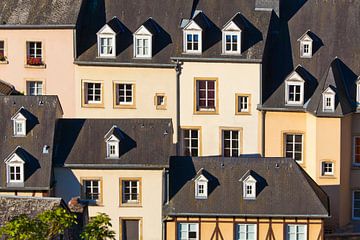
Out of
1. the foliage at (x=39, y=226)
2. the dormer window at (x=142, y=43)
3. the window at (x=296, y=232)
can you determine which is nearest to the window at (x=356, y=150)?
the window at (x=296, y=232)

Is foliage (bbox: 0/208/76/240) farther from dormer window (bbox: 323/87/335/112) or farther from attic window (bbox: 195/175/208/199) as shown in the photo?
dormer window (bbox: 323/87/335/112)

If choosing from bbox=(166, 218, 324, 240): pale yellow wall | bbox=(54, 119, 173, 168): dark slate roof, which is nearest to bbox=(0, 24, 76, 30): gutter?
bbox=(54, 119, 173, 168): dark slate roof

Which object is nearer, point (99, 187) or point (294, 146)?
point (99, 187)

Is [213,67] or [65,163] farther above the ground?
[213,67]

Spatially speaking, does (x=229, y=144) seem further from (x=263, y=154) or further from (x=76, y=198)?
(x=76, y=198)

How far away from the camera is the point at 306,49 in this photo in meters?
79.6

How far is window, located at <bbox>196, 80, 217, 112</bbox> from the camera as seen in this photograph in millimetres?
79000

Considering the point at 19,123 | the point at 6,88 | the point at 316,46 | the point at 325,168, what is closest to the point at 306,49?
the point at 316,46

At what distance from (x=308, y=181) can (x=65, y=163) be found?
12.7 meters

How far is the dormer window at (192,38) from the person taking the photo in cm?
7925

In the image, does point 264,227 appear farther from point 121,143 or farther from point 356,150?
point 356,150

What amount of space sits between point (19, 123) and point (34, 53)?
28.3 ft

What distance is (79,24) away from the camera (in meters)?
81.1

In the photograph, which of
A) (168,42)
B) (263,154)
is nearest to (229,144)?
(263,154)
